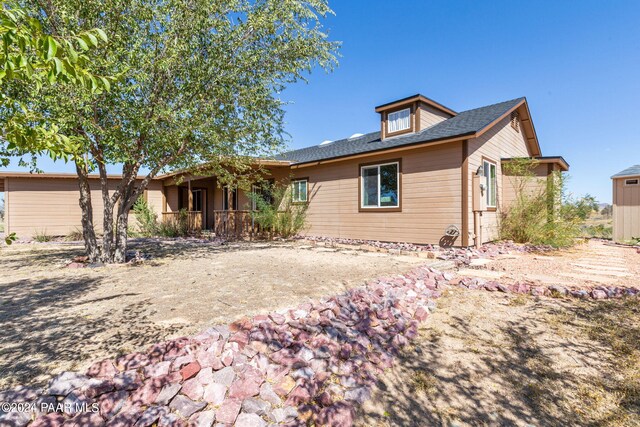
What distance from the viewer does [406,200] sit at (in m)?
8.54

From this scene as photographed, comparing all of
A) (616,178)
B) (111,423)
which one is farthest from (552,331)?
(616,178)

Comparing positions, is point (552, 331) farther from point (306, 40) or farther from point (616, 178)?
point (616, 178)

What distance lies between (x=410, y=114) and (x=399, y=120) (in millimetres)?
428

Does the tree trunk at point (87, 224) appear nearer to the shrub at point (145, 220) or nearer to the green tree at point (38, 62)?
the green tree at point (38, 62)

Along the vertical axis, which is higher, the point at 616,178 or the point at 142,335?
the point at 616,178

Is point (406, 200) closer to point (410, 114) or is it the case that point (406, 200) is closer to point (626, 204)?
point (410, 114)

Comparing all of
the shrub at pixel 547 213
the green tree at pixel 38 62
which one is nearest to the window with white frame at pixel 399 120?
the shrub at pixel 547 213

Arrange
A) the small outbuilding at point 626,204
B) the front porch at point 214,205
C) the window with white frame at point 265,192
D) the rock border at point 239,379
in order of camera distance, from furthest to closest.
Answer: the window with white frame at point 265,192 < the front porch at point 214,205 < the small outbuilding at point 626,204 < the rock border at point 239,379

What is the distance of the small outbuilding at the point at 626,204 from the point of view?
369 inches

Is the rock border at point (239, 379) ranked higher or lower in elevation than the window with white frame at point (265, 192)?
lower

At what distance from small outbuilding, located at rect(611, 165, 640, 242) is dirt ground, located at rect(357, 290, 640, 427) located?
8.75 meters

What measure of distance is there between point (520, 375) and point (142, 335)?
3008mm

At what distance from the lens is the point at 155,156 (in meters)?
5.86

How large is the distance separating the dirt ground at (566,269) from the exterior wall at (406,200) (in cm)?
185
